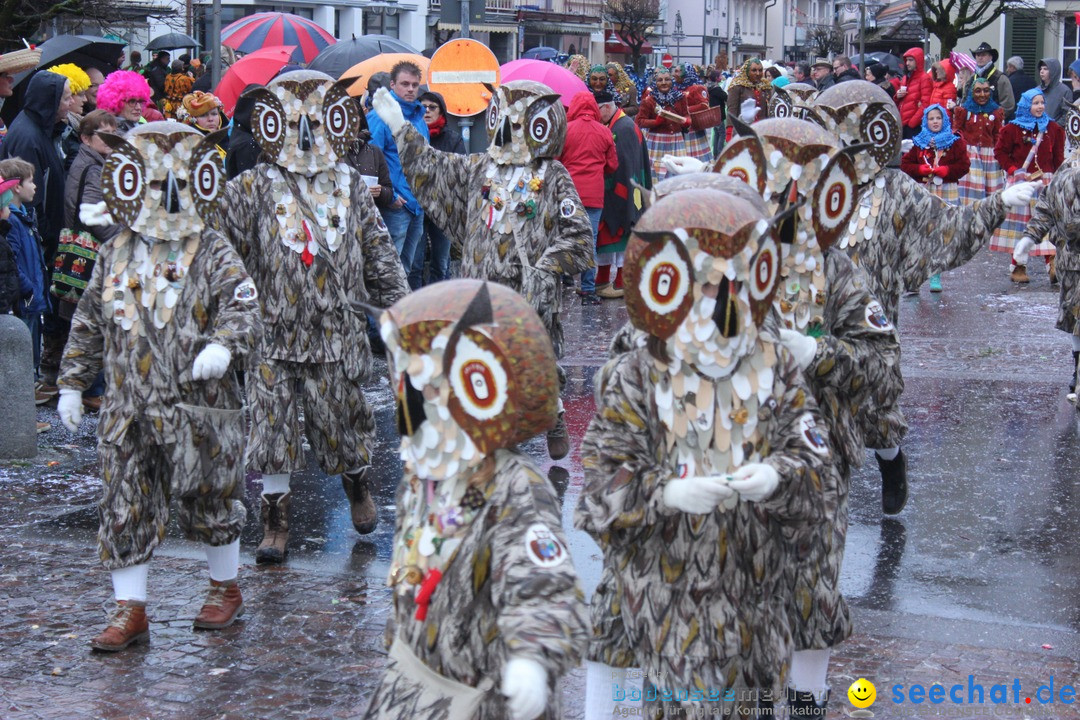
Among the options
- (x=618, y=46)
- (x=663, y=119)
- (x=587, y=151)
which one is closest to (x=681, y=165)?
(x=587, y=151)

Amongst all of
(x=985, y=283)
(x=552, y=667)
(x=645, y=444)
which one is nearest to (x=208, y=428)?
(x=645, y=444)

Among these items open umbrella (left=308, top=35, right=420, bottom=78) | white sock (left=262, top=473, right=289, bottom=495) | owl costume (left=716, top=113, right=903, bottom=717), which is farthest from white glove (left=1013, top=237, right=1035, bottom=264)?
open umbrella (left=308, top=35, right=420, bottom=78)

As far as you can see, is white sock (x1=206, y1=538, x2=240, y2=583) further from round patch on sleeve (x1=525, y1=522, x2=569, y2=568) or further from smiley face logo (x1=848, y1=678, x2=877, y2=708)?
round patch on sleeve (x1=525, y1=522, x2=569, y2=568)

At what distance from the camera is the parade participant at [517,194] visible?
745cm

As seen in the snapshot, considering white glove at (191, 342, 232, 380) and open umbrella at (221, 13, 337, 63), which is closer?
white glove at (191, 342, 232, 380)

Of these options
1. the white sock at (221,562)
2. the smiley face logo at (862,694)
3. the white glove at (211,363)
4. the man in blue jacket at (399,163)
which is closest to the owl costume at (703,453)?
the smiley face logo at (862,694)

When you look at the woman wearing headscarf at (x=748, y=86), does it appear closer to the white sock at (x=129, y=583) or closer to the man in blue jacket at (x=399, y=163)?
the man in blue jacket at (x=399, y=163)

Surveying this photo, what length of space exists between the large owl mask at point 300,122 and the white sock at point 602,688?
124 inches

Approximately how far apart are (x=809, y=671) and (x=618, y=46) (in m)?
64.0

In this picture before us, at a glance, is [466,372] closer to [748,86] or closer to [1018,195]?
[1018,195]

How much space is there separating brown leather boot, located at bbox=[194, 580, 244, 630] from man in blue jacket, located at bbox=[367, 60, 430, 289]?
18.2 ft

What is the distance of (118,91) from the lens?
9.66 m

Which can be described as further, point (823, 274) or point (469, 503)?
point (823, 274)

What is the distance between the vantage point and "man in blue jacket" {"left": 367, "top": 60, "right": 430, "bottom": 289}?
425 inches
